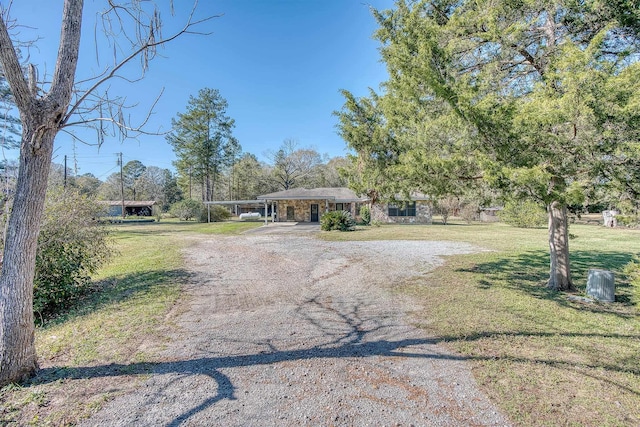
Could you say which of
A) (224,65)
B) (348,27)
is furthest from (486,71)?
(224,65)

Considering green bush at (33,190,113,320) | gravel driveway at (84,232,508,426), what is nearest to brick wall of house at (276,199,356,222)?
gravel driveway at (84,232,508,426)

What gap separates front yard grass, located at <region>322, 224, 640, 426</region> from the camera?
239 centimetres

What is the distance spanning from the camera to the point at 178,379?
8.99ft

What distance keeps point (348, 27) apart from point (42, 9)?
367 inches

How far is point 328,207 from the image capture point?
26359 millimetres

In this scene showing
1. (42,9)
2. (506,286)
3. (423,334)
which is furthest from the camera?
(506,286)

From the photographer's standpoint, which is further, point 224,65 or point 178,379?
point 224,65

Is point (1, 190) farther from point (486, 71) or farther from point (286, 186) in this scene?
point (286, 186)

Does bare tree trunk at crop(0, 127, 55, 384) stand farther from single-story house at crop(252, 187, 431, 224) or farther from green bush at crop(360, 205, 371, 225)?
green bush at crop(360, 205, 371, 225)

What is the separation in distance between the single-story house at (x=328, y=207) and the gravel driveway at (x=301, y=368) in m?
18.9

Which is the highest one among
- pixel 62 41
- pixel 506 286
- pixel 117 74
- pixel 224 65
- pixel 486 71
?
pixel 224 65

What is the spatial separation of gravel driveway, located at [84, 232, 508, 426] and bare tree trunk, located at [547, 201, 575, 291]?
133 inches

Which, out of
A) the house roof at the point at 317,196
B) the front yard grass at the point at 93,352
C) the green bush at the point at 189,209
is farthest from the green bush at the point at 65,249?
the green bush at the point at 189,209

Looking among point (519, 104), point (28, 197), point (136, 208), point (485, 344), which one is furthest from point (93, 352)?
point (136, 208)
